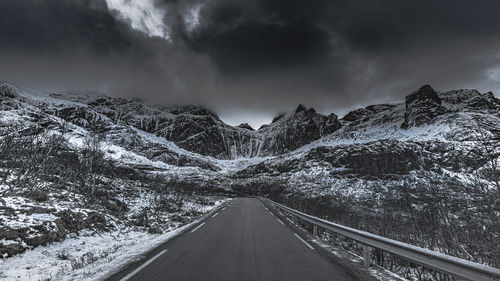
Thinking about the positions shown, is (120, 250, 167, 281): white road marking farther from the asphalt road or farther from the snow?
the snow

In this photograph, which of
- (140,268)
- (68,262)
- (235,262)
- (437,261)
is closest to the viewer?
(437,261)

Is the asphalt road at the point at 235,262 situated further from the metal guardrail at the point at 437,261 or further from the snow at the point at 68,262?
the metal guardrail at the point at 437,261

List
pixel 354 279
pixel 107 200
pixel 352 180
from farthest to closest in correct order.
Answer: pixel 352 180
pixel 107 200
pixel 354 279

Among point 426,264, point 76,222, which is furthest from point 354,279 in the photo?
point 76,222

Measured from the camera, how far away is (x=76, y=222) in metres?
10.5

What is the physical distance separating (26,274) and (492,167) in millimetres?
12049

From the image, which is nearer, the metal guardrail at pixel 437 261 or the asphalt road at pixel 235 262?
the metal guardrail at pixel 437 261

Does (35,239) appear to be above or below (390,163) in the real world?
below

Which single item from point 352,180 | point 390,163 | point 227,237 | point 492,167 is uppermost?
point 390,163

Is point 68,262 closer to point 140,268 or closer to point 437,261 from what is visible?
point 140,268

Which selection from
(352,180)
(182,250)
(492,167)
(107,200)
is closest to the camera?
(492,167)

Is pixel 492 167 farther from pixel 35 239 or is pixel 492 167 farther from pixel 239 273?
pixel 35 239

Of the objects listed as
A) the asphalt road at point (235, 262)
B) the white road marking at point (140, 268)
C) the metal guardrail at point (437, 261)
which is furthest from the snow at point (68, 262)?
the metal guardrail at point (437, 261)

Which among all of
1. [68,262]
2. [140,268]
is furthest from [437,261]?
[68,262]
